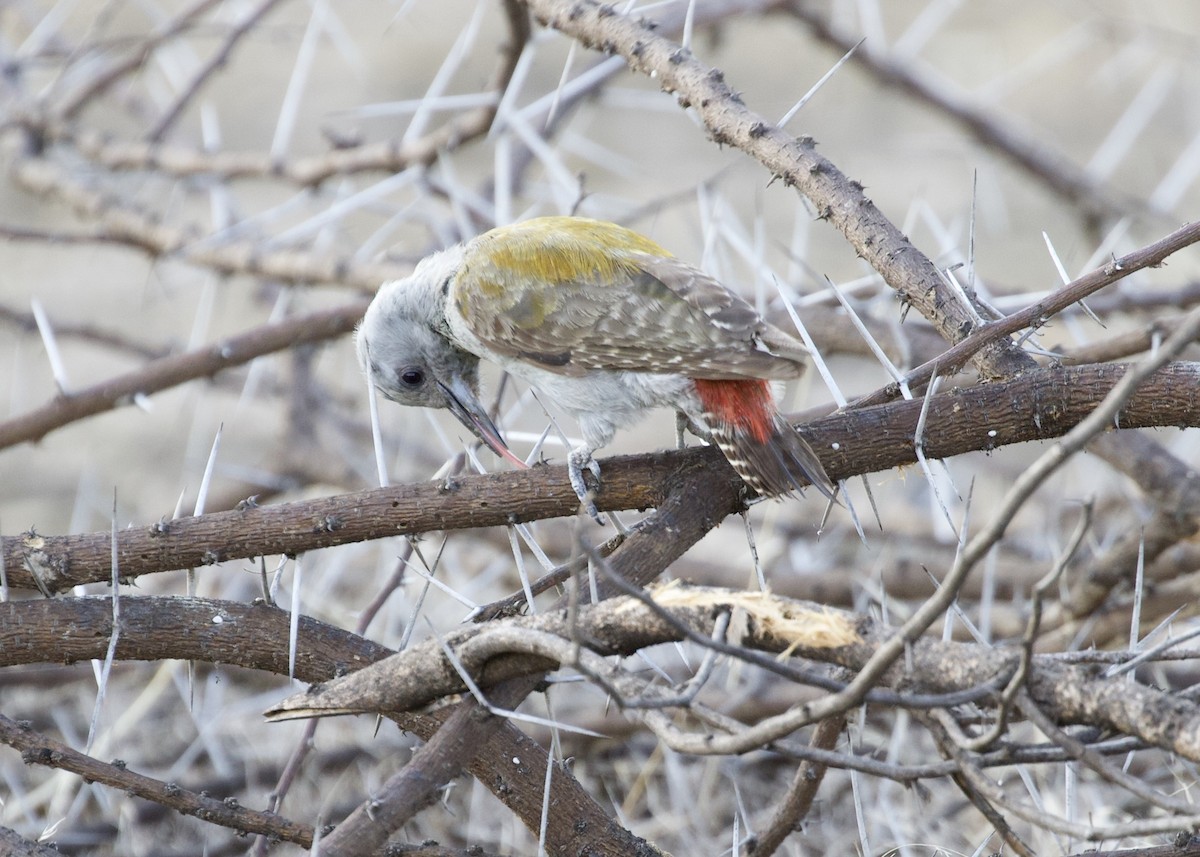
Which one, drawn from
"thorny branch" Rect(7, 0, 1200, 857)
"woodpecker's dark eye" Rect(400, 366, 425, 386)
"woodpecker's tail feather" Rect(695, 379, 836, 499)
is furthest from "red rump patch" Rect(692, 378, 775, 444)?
"woodpecker's dark eye" Rect(400, 366, 425, 386)

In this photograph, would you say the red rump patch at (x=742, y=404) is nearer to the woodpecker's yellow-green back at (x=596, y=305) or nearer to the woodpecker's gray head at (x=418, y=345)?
the woodpecker's yellow-green back at (x=596, y=305)

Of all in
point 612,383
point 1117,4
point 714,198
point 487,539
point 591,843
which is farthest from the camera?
point 1117,4

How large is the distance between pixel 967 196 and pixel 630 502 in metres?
8.45

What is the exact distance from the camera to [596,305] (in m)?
3.33

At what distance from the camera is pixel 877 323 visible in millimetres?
4305

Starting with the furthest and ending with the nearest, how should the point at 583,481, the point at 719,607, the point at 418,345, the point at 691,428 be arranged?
the point at 418,345 → the point at 691,428 → the point at 583,481 → the point at 719,607

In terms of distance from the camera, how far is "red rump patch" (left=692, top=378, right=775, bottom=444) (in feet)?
8.89

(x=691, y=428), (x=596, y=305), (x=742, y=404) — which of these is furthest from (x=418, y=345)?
(x=742, y=404)

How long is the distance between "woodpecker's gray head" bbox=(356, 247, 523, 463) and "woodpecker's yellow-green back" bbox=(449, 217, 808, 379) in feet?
0.67

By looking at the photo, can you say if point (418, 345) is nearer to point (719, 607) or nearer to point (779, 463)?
point (779, 463)

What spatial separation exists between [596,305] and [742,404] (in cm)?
64

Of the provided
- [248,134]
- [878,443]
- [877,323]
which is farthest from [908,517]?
[248,134]

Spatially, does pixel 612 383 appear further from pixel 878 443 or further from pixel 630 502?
pixel 878 443

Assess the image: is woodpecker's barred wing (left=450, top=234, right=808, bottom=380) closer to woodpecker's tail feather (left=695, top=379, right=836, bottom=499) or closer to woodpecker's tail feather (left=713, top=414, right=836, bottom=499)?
woodpecker's tail feather (left=695, top=379, right=836, bottom=499)
